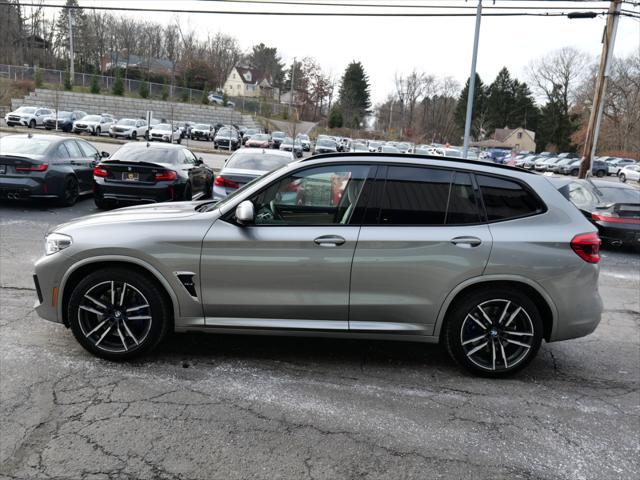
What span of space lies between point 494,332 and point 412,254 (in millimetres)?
930

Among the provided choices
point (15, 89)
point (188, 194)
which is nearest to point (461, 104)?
point (15, 89)

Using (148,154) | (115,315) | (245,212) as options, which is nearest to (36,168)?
(148,154)

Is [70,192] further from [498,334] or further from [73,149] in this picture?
[498,334]

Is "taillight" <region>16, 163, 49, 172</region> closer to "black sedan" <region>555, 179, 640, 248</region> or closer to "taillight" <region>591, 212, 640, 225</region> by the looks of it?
"black sedan" <region>555, 179, 640, 248</region>

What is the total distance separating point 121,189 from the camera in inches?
406

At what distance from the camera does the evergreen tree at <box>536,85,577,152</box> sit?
8975 centimetres

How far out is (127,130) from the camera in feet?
124

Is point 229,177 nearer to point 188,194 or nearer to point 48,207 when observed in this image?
point 188,194

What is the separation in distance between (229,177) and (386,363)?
6.39 m

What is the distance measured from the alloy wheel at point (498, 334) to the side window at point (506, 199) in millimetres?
707

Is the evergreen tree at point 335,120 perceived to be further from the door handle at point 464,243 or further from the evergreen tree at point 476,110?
the door handle at point 464,243

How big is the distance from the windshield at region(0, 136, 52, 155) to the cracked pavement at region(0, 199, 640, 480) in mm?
6606

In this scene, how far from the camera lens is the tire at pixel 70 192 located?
35.7ft

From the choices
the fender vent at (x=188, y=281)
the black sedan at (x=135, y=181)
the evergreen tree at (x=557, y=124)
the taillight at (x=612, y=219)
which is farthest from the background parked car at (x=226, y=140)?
the evergreen tree at (x=557, y=124)
